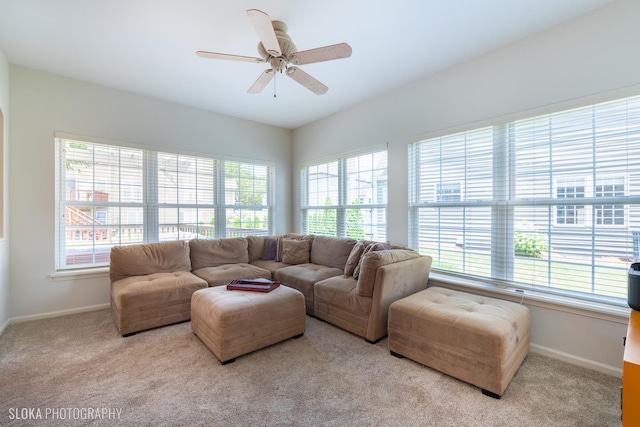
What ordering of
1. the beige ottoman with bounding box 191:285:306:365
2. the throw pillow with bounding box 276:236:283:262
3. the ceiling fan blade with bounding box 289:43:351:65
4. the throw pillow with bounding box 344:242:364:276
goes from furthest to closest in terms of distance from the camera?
the throw pillow with bounding box 276:236:283:262
the throw pillow with bounding box 344:242:364:276
the beige ottoman with bounding box 191:285:306:365
the ceiling fan blade with bounding box 289:43:351:65

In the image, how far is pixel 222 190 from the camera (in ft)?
14.8

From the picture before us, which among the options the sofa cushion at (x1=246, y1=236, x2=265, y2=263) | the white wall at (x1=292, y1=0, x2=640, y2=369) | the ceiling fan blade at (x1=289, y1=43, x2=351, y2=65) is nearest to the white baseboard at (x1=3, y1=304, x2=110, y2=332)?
the sofa cushion at (x1=246, y1=236, x2=265, y2=263)

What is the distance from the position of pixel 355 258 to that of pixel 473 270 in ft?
4.06

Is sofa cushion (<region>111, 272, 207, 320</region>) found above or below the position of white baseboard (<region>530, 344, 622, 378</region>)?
above

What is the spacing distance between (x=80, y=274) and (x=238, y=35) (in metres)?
3.32

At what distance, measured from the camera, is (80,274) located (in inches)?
130

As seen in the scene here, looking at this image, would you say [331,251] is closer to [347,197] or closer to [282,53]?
[347,197]

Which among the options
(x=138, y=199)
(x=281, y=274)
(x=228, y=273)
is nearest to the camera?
(x=228, y=273)

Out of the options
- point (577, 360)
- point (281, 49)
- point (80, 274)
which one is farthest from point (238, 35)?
point (577, 360)

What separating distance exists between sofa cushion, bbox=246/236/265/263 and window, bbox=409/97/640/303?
250 centimetres

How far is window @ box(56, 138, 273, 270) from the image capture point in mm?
3328

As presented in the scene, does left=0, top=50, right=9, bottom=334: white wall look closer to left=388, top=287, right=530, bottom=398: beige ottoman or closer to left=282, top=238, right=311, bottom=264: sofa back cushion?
left=282, top=238, right=311, bottom=264: sofa back cushion

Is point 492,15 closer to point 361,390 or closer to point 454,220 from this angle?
point 454,220

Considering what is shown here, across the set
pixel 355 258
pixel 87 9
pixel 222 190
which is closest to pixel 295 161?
pixel 222 190
